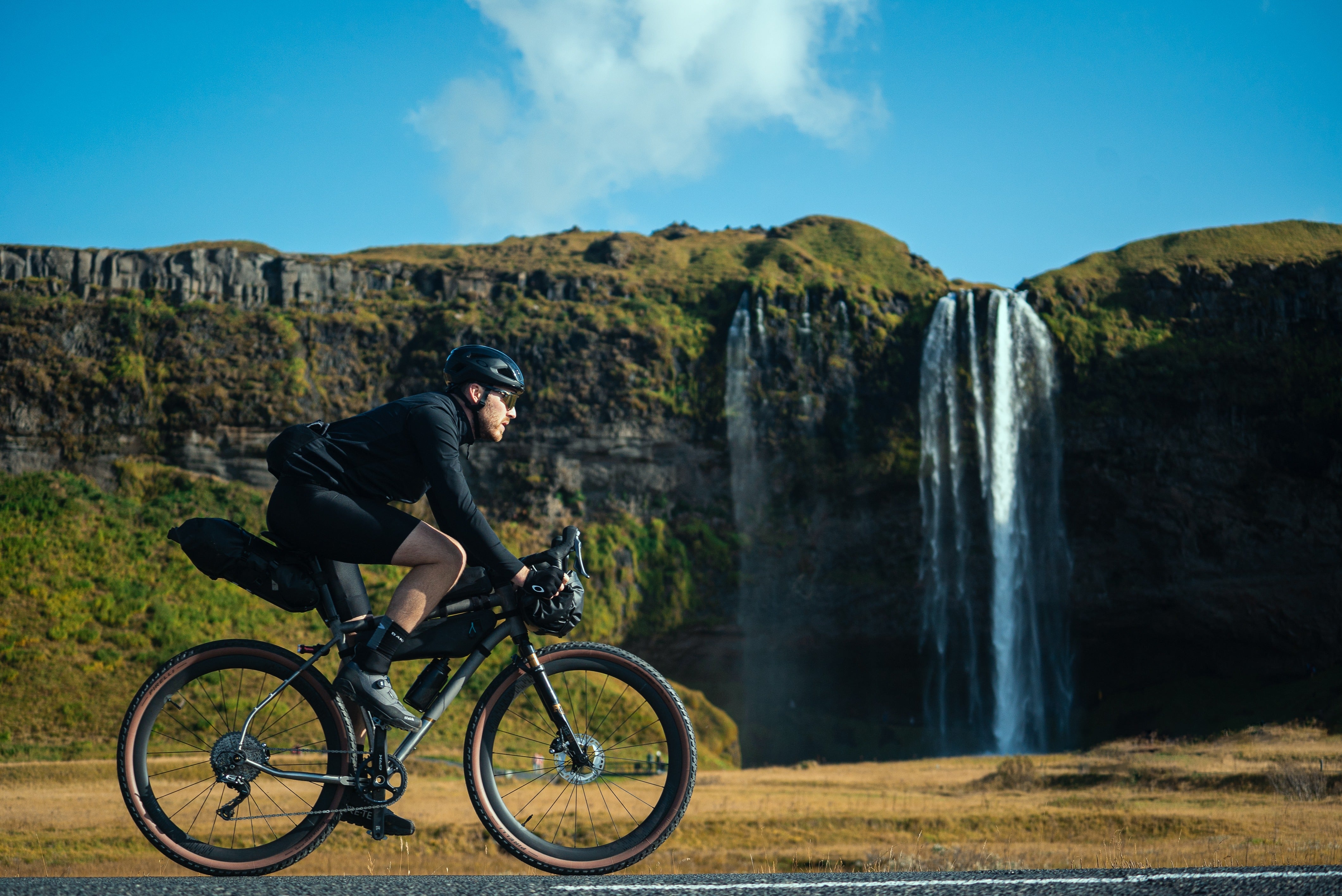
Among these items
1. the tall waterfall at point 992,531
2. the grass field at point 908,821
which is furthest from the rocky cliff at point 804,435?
the grass field at point 908,821

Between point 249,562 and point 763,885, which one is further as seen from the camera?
point 249,562


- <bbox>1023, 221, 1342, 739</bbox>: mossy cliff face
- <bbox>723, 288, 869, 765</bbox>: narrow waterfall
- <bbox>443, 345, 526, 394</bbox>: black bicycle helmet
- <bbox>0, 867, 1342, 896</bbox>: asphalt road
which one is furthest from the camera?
<bbox>723, 288, 869, 765</bbox>: narrow waterfall

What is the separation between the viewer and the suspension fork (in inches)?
168

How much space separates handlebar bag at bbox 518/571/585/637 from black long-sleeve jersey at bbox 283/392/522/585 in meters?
0.17

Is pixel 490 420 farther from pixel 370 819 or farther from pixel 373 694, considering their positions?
pixel 370 819

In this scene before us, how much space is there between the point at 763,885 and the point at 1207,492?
51.2 metres

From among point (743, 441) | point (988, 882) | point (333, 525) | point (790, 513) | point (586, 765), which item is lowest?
point (988, 882)

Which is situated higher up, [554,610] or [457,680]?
[554,610]

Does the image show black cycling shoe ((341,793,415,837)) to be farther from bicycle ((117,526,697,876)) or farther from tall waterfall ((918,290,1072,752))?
tall waterfall ((918,290,1072,752))

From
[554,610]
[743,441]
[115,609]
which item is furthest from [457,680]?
[743,441]

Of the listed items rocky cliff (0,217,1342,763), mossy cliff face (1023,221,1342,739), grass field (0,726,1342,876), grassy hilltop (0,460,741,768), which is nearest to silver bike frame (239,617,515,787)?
grass field (0,726,1342,876)

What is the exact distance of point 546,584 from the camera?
14.1 feet

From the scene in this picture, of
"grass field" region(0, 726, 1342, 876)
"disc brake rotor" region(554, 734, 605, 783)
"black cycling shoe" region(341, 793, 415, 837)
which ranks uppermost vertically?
"disc brake rotor" region(554, 734, 605, 783)

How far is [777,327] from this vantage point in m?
53.9
